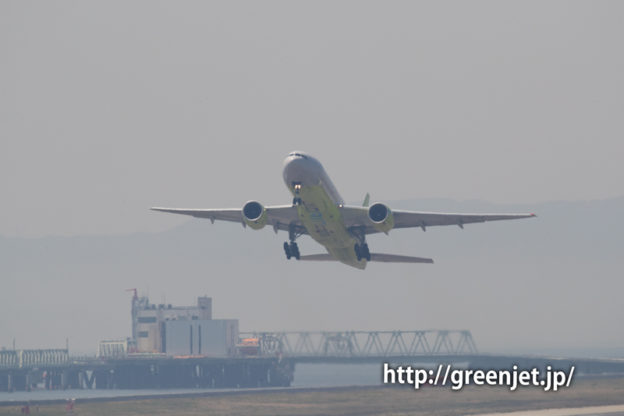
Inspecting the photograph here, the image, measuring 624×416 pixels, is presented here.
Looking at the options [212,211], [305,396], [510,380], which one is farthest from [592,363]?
[212,211]

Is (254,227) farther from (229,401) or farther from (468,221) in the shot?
(229,401)

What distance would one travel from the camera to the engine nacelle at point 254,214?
86938mm

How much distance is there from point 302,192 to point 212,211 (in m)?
12.5

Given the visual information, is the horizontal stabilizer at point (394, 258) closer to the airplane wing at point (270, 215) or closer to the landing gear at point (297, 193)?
the airplane wing at point (270, 215)

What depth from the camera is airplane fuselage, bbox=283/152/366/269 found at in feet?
267

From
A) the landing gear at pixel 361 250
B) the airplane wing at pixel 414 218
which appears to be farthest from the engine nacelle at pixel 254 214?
the landing gear at pixel 361 250

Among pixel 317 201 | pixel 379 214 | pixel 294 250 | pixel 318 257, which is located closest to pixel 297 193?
pixel 317 201

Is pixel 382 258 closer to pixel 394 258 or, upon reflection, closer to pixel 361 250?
pixel 394 258

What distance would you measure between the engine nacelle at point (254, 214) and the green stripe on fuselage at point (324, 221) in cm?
338

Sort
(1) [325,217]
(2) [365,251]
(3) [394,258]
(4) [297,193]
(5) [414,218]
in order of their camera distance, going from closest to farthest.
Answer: (4) [297,193]
(1) [325,217]
(5) [414,218]
(2) [365,251]
(3) [394,258]

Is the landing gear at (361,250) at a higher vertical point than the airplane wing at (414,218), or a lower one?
lower

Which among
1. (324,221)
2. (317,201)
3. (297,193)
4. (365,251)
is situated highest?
(297,193)

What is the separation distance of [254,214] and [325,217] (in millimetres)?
5893

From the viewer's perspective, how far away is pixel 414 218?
93375mm
